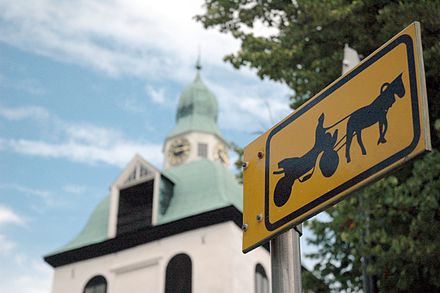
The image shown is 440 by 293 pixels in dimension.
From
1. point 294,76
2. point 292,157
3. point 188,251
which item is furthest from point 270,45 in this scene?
point 188,251

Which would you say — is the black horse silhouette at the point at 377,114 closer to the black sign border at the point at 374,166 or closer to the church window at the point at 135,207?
the black sign border at the point at 374,166

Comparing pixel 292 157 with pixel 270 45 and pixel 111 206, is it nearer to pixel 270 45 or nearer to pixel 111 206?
pixel 270 45

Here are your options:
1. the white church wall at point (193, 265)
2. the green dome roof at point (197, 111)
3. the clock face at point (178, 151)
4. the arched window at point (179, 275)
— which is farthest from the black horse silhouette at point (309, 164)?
the green dome roof at point (197, 111)

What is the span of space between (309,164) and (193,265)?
2982cm

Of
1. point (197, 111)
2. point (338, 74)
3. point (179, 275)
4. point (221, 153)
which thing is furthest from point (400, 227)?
point (197, 111)

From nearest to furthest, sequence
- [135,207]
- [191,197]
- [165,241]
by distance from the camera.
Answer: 1. [165,241]
2. [191,197]
3. [135,207]

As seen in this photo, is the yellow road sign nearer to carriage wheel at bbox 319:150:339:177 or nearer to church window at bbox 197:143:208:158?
carriage wheel at bbox 319:150:339:177

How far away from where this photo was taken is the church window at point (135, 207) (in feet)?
118

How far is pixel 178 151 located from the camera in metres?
44.4

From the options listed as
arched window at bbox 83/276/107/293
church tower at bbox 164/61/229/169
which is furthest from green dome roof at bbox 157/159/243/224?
church tower at bbox 164/61/229/169

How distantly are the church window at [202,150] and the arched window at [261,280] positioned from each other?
1290cm

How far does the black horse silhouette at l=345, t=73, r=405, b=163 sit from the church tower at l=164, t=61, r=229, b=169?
1580 inches

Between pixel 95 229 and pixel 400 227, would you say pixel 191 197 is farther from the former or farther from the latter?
pixel 400 227

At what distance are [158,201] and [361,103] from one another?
110ft
